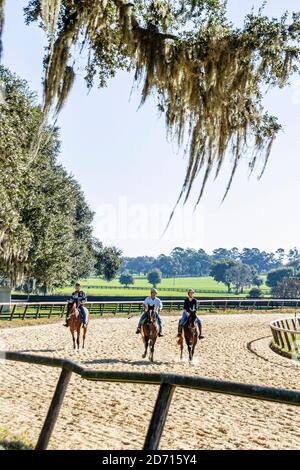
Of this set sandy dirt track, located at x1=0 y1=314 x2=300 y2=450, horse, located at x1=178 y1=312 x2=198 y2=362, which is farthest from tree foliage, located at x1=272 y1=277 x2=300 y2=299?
horse, located at x1=178 y1=312 x2=198 y2=362

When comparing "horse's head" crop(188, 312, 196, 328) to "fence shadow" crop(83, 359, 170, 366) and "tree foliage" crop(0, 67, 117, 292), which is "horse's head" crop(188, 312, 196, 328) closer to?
"fence shadow" crop(83, 359, 170, 366)

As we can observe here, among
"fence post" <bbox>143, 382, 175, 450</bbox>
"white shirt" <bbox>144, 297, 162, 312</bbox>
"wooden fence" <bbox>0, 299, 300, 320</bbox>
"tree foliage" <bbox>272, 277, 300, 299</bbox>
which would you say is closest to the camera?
"fence post" <bbox>143, 382, 175, 450</bbox>

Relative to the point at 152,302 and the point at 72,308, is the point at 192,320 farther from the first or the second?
the point at 72,308

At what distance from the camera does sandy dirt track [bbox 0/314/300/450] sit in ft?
26.4

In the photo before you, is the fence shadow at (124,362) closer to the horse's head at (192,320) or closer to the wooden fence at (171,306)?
the horse's head at (192,320)

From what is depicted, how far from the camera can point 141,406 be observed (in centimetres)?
1043

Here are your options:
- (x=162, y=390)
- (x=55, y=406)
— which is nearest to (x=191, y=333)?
(x=55, y=406)

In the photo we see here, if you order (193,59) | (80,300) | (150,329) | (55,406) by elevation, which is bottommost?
(150,329)

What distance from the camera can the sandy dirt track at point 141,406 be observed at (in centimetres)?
805

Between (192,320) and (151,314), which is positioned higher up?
(151,314)

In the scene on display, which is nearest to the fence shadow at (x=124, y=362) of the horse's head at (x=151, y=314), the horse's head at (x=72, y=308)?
the horse's head at (x=151, y=314)

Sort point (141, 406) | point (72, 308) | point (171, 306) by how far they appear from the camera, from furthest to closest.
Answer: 1. point (171, 306)
2. point (72, 308)
3. point (141, 406)
